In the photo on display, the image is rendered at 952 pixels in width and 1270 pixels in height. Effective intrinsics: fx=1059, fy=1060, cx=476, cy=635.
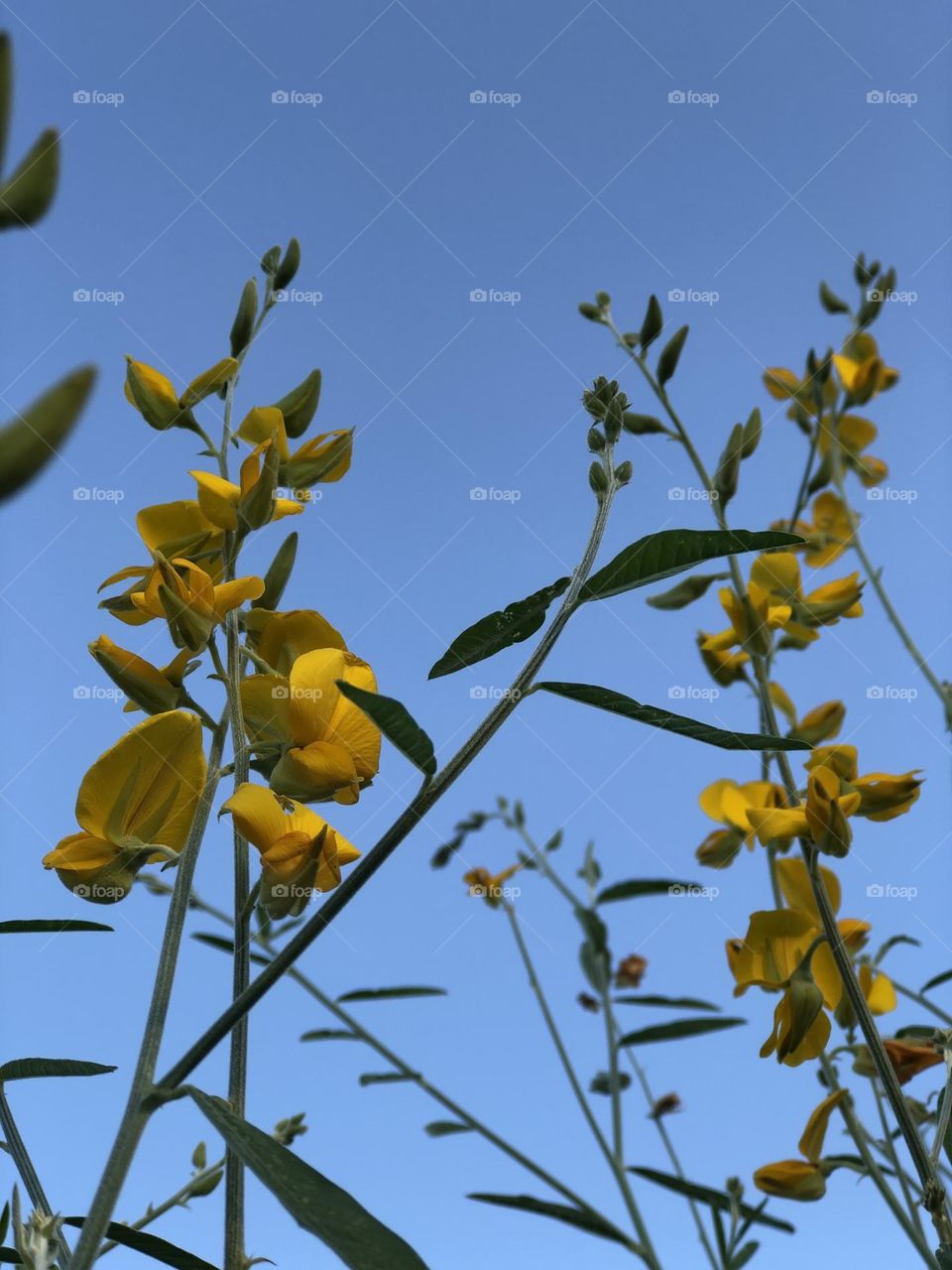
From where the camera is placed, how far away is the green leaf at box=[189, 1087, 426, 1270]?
393 millimetres

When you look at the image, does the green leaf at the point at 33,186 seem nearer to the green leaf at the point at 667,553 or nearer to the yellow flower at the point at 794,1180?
the green leaf at the point at 667,553

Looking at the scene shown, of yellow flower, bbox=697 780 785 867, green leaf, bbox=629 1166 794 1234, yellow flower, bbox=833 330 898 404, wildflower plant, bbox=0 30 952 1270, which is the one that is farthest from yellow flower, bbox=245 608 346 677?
yellow flower, bbox=833 330 898 404

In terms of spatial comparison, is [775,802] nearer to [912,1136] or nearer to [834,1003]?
[834,1003]

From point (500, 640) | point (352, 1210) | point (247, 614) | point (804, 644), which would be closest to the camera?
point (352, 1210)

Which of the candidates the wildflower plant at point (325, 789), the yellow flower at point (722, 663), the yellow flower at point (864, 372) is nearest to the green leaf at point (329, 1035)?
the wildflower plant at point (325, 789)

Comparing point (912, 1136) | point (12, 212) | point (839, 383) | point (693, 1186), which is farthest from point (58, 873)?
point (839, 383)

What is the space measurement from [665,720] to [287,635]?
0.29 m

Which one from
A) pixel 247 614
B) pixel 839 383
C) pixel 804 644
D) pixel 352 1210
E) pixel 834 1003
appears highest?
pixel 839 383

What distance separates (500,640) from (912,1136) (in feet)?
1.72

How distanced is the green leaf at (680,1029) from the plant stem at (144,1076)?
96 centimetres

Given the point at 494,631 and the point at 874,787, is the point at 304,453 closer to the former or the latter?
the point at 494,631

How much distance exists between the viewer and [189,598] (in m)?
0.65

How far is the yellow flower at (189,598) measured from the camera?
647 millimetres

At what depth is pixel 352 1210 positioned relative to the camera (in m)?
0.42
